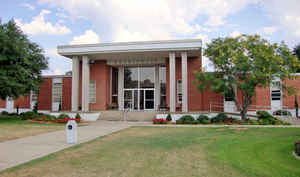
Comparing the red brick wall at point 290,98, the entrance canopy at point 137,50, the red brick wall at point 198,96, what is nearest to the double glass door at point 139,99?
the red brick wall at point 198,96

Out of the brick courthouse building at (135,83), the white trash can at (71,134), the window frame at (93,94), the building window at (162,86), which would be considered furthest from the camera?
the window frame at (93,94)

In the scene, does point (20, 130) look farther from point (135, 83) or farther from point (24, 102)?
point (24, 102)

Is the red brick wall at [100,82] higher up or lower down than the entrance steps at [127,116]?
higher up

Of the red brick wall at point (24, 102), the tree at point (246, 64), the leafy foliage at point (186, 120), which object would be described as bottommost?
the leafy foliage at point (186, 120)

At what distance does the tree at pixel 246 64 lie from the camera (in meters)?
16.8

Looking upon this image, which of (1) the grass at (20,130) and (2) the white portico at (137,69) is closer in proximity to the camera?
(1) the grass at (20,130)

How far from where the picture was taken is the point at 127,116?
2259cm

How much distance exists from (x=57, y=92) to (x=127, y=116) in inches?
408

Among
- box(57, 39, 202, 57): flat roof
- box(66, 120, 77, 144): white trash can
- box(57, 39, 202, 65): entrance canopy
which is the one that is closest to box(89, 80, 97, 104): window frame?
box(57, 39, 202, 65): entrance canopy

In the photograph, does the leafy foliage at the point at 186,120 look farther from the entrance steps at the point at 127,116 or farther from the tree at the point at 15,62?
the tree at the point at 15,62

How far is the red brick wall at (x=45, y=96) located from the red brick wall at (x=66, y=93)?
1.86 metres

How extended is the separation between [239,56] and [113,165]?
13441mm

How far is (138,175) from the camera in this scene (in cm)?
551

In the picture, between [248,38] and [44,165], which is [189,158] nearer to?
[44,165]
